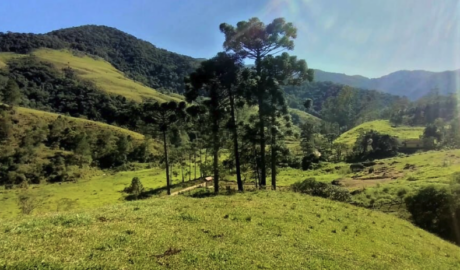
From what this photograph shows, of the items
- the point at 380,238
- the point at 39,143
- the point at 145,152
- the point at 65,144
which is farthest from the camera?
the point at 145,152

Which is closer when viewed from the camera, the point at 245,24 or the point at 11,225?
the point at 11,225

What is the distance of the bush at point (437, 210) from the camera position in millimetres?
31562

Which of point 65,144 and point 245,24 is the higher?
point 245,24

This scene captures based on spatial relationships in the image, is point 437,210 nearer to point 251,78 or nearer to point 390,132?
point 251,78

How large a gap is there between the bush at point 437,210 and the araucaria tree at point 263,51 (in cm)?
1759

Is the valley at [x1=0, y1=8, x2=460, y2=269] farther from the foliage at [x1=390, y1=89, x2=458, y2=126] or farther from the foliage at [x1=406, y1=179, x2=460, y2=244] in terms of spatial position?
the foliage at [x1=390, y1=89, x2=458, y2=126]

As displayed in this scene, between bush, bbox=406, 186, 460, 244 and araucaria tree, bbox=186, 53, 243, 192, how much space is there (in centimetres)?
1896

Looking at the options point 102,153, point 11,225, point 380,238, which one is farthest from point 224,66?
point 102,153

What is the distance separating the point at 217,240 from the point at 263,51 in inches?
918

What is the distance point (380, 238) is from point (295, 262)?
31.6ft

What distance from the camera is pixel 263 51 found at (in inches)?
1303

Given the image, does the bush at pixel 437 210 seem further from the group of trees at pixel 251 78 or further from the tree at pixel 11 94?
the tree at pixel 11 94

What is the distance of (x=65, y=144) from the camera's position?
131875 mm

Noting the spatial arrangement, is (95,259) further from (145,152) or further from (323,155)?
(145,152)
